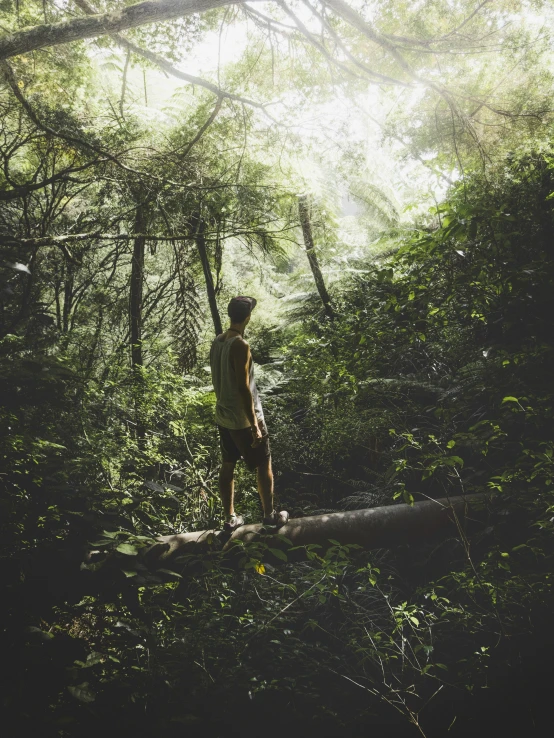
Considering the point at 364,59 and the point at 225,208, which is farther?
the point at 225,208

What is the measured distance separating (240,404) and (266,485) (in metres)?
0.76

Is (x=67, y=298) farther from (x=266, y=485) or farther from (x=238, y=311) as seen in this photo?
(x=266, y=485)

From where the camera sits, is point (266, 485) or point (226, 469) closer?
point (266, 485)

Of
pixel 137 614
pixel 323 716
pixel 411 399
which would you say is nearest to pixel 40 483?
pixel 137 614

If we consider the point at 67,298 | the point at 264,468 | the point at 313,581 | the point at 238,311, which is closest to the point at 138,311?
the point at 67,298

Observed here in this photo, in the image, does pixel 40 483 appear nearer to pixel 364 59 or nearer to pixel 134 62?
pixel 364 59

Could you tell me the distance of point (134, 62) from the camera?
6613 millimetres

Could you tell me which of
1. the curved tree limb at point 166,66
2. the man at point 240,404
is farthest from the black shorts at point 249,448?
the curved tree limb at point 166,66

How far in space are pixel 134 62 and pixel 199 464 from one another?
6148 millimetres

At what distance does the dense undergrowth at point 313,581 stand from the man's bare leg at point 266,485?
43 cm

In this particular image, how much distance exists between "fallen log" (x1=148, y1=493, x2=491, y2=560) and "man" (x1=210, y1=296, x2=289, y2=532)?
0.44ft

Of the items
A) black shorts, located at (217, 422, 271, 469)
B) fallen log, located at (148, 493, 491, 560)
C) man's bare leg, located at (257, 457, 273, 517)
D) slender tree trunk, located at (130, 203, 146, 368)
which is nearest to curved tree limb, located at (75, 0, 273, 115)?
slender tree trunk, located at (130, 203, 146, 368)

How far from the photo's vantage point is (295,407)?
7258 mm

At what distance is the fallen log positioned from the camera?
11.8 feet
